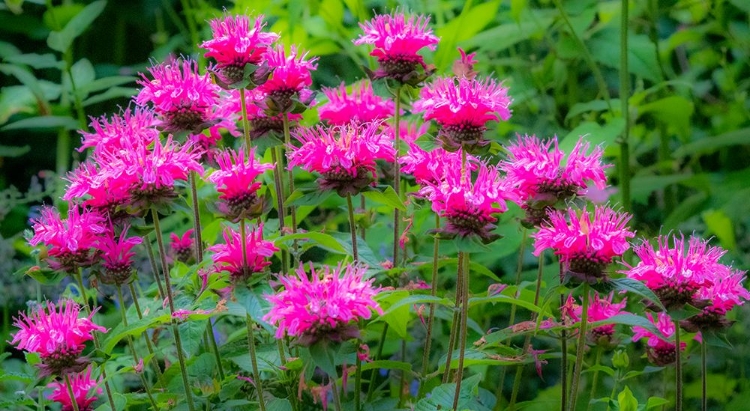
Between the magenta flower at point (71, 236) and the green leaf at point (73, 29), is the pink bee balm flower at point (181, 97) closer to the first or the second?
the magenta flower at point (71, 236)

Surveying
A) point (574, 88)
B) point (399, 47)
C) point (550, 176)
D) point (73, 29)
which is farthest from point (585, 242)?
point (574, 88)

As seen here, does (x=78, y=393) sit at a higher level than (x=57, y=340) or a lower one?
lower

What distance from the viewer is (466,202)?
1000 mm

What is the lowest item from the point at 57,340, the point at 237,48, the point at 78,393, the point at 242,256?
the point at 78,393

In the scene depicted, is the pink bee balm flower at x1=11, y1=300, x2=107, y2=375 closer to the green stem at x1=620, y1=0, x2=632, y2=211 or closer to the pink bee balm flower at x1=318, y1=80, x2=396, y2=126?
the pink bee balm flower at x1=318, y1=80, x2=396, y2=126

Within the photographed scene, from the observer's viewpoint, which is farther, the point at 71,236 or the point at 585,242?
the point at 71,236

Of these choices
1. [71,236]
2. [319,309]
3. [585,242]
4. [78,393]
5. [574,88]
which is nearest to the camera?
[319,309]

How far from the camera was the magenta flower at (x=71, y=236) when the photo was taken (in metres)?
1.08

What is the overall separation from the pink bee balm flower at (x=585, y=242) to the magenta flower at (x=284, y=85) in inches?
15.1

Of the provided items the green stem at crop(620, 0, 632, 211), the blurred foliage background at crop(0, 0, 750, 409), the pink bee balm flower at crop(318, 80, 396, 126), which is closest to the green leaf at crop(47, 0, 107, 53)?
the blurred foliage background at crop(0, 0, 750, 409)

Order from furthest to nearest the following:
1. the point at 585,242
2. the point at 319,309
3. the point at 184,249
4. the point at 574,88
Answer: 1. the point at 574,88
2. the point at 184,249
3. the point at 585,242
4. the point at 319,309

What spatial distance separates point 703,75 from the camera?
8.74ft

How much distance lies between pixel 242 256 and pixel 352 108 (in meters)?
0.36

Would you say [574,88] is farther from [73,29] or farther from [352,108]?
[73,29]
